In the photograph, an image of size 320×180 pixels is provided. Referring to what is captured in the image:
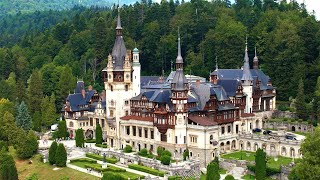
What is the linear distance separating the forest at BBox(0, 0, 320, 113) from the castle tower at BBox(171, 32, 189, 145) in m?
26.7

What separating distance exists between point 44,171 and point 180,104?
17.8 metres

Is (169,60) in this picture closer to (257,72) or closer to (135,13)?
(135,13)

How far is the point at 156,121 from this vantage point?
65.8 m

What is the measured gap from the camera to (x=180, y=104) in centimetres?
6306

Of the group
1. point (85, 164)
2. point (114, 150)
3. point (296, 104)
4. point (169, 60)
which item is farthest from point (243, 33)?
point (85, 164)

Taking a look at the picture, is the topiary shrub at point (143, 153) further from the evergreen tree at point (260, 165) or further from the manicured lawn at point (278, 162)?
the evergreen tree at point (260, 165)

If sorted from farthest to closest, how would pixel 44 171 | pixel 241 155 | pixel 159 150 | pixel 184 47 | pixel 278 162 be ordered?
pixel 184 47 < pixel 159 150 < pixel 44 171 < pixel 241 155 < pixel 278 162

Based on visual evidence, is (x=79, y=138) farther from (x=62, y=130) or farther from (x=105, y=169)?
(x=105, y=169)

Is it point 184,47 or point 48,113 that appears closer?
point 48,113

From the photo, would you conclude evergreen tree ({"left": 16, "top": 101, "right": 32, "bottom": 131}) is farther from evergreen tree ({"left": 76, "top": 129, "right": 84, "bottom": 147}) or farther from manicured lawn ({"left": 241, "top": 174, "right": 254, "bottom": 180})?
manicured lawn ({"left": 241, "top": 174, "right": 254, "bottom": 180})

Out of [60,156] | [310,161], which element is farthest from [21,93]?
[310,161]

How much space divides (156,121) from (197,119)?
5.26 meters

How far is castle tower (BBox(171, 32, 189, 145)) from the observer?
62.9m

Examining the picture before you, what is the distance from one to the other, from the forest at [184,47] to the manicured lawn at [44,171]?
84.1 ft
